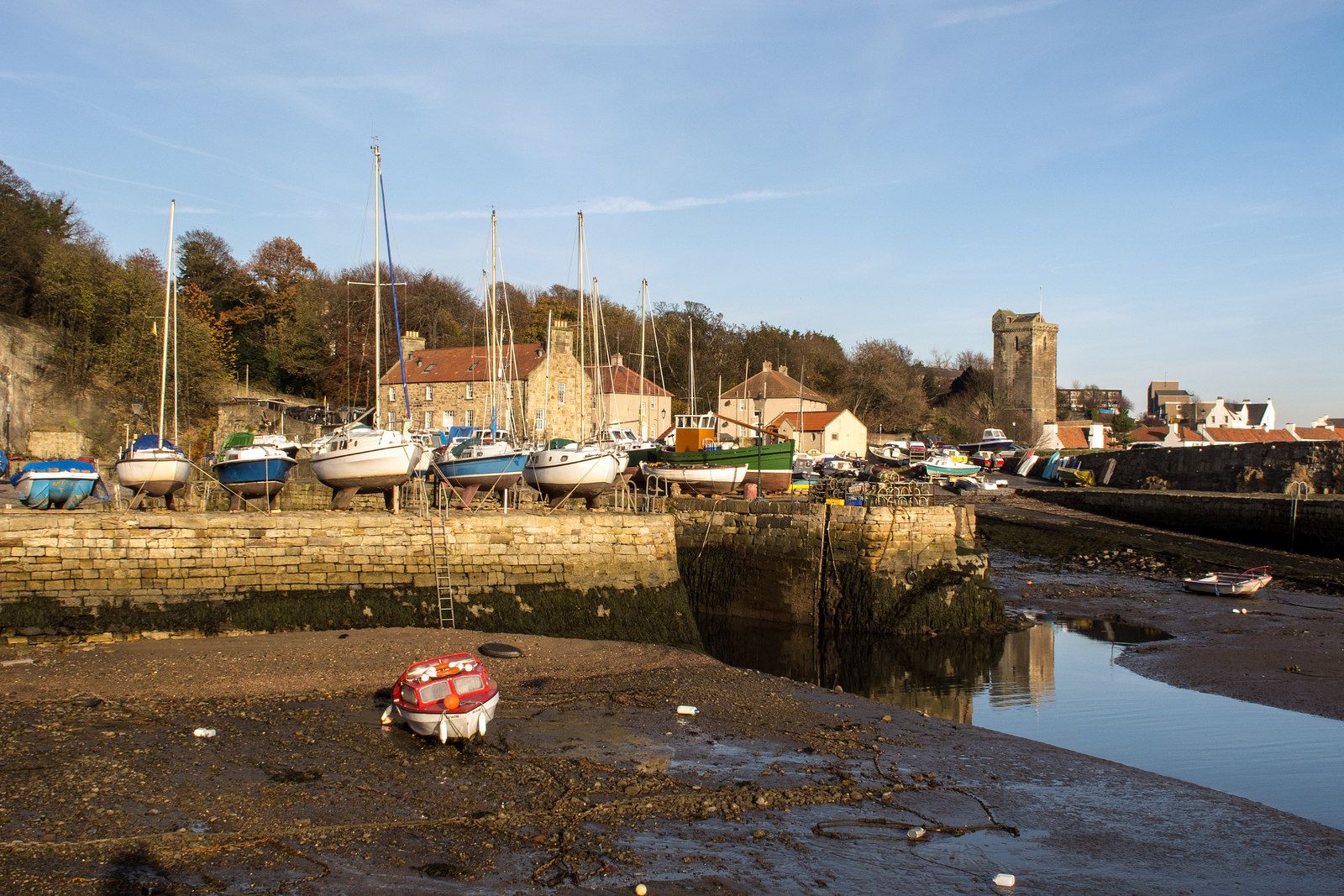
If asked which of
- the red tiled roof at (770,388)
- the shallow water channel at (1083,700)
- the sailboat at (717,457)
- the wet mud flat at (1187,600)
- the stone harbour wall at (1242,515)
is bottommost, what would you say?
the shallow water channel at (1083,700)

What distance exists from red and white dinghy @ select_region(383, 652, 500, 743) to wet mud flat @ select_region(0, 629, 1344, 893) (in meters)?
0.24

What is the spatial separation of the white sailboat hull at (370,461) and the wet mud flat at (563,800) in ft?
22.6

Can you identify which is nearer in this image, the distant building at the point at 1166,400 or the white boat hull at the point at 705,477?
the white boat hull at the point at 705,477

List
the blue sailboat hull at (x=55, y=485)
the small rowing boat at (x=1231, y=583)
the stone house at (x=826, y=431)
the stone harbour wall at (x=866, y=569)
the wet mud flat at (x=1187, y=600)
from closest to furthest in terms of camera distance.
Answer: the wet mud flat at (x=1187, y=600)
the stone harbour wall at (x=866, y=569)
the blue sailboat hull at (x=55, y=485)
the small rowing boat at (x=1231, y=583)
the stone house at (x=826, y=431)

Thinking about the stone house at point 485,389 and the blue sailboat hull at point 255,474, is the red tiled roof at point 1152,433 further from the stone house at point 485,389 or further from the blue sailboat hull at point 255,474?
the blue sailboat hull at point 255,474

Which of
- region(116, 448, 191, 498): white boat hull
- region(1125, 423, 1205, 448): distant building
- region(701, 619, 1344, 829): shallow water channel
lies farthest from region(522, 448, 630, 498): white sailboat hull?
region(1125, 423, 1205, 448): distant building

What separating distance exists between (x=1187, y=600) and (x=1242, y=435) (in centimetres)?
4704

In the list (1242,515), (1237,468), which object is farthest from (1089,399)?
(1242,515)

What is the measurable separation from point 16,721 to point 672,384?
5979 cm

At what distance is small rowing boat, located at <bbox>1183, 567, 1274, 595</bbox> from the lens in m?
23.4

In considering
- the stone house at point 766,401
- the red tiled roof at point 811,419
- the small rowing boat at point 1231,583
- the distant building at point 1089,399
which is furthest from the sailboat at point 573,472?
the distant building at point 1089,399

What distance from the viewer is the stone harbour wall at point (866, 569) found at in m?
20.0

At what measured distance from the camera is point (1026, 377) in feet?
273

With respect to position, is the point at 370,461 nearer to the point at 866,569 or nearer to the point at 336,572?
the point at 336,572
